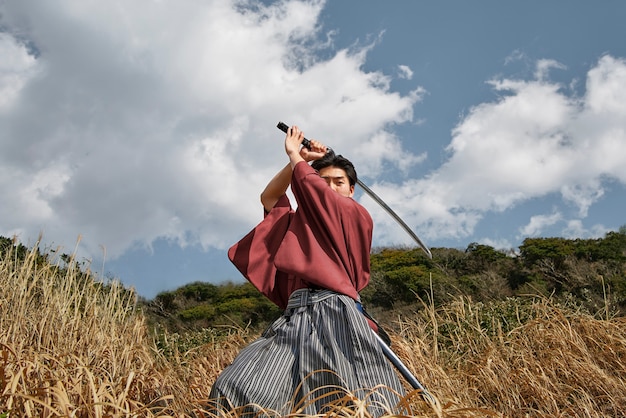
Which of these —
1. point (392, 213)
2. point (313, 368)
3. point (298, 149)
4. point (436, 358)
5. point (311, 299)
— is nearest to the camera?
point (313, 368)

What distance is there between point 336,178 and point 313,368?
2.56 feet

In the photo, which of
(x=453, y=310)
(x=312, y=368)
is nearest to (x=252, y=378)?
(x=312, y=368)

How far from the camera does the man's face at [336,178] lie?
2373 millimetres

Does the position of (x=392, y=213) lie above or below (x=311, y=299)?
above

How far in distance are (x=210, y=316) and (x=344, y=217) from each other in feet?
24.9

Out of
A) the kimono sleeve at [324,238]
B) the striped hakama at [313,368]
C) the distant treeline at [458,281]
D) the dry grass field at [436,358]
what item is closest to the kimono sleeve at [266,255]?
the kimono sleeve at [324,238]

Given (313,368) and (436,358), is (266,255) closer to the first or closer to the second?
(313,368)

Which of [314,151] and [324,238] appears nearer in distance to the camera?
[324,238]

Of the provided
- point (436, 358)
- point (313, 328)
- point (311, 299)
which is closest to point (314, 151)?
point (311, 299)

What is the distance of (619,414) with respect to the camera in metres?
3.25

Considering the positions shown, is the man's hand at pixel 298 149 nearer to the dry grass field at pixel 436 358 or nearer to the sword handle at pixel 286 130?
the sword handle at pixel 286 130

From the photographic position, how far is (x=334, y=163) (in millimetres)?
2381

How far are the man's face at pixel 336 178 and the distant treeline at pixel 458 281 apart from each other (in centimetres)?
461

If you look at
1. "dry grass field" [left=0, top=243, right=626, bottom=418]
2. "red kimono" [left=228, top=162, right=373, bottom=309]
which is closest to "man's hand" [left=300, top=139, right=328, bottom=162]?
"red kimono" [left=228, top=162, right=373, bottom=309]
